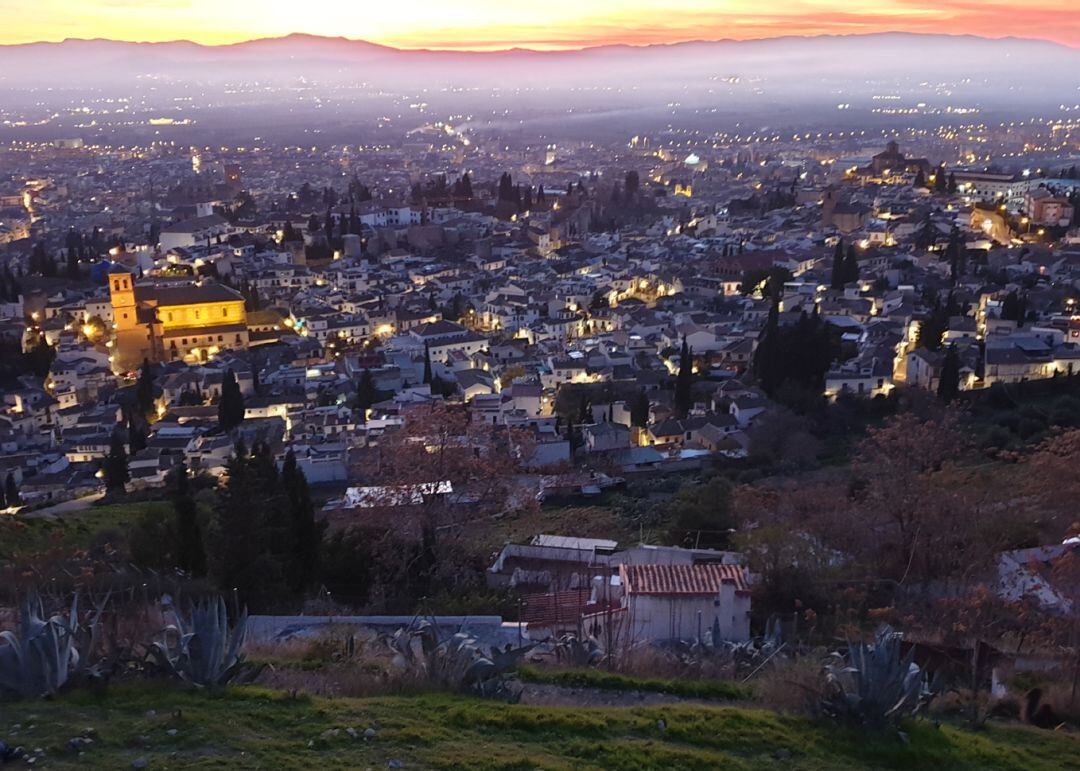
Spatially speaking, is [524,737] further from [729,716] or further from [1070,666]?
[1070,666]

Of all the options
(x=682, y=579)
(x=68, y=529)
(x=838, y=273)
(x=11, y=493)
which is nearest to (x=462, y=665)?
(x=682, y=579)

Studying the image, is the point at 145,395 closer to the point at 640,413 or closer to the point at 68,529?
the point at 68,529

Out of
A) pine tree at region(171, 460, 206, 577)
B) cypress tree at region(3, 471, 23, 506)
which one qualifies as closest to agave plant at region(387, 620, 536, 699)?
pine tree at region(171, 460, 206, 577)

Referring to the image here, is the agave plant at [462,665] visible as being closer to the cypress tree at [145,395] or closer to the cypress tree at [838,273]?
the cypress tree at [145,395]

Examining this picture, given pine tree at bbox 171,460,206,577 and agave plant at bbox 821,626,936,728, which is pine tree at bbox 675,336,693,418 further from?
agave plant at bbox 821,626,936,728

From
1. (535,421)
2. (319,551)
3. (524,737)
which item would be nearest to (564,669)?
(524,737)
